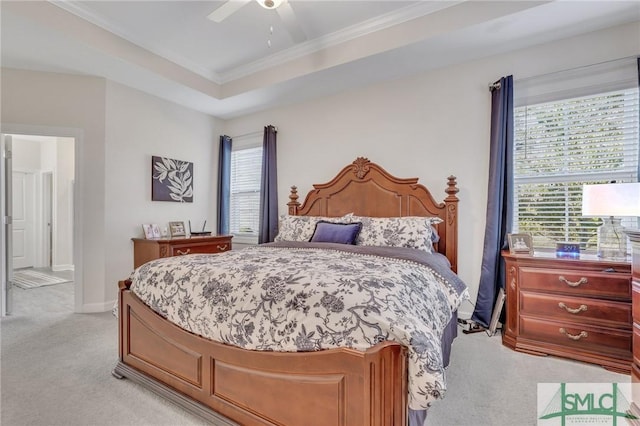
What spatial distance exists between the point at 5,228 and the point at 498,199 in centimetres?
508

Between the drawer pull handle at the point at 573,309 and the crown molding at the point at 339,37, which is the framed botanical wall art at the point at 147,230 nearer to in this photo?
the crown molding at the point at 339,37

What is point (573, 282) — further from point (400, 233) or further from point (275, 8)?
point (275, 8)

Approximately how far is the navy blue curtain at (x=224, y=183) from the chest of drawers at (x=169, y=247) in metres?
0.63

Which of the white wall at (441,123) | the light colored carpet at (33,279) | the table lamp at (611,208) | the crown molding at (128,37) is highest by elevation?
the crown molding at (128,37)

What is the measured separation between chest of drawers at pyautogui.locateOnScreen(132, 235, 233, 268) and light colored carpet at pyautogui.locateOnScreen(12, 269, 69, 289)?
2.33 metres

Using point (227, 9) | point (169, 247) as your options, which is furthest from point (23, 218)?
point (227, 9)

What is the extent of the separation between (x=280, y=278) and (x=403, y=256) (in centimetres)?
109

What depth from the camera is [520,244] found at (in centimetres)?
261

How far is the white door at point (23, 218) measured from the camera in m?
5.88

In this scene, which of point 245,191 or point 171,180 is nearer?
point 171,180

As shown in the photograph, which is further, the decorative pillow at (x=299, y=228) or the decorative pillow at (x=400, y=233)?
the decorative pillow at (x=299, y=228)

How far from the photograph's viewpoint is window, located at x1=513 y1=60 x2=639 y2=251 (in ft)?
8.14

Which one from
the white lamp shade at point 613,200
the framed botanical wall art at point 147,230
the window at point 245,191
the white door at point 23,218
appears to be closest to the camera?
the white lamp shade at point 613,200

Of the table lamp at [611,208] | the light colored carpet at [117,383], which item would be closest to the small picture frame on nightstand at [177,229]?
the light colored carpet at [117,383]
